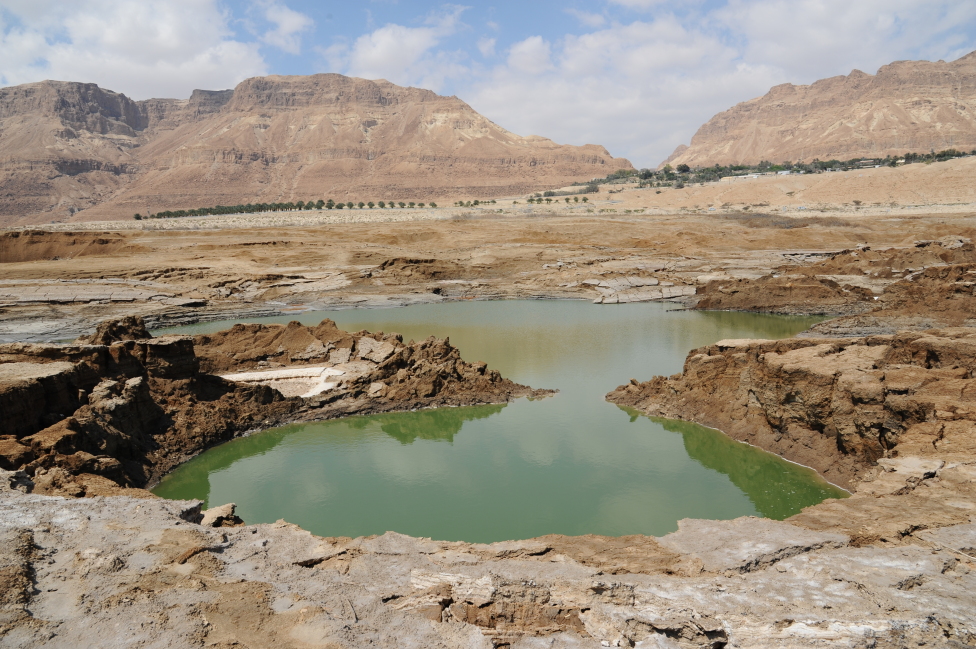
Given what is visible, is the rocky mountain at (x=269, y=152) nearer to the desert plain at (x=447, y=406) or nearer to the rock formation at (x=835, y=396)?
the desert plain at (x=447, y=406)

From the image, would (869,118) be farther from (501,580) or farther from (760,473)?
(501,580)

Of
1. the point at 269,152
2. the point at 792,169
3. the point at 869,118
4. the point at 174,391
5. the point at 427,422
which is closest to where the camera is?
the point at 174,391

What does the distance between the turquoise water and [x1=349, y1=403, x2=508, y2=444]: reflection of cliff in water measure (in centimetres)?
5

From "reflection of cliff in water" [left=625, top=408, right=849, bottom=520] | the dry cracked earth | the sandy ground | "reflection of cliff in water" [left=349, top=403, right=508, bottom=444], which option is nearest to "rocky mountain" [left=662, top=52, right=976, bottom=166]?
the sandy ground

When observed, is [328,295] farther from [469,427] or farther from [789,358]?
[789,358]

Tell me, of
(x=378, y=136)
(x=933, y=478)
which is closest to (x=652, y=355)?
(x=933, y=478)

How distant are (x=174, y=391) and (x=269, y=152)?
143m

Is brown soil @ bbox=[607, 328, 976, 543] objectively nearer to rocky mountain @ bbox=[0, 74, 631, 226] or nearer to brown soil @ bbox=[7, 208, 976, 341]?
brown soil @ bbox=[7, 208, 976, 341]

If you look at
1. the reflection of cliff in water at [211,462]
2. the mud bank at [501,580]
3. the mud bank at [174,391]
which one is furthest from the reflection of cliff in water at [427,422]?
the mud bank at [501,580]

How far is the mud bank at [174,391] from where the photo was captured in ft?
33.3

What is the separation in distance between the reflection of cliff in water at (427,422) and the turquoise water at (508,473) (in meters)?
0.05

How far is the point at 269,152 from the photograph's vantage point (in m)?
143

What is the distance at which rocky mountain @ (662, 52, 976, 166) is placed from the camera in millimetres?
130250

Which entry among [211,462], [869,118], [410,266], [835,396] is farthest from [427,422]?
[869,118]
